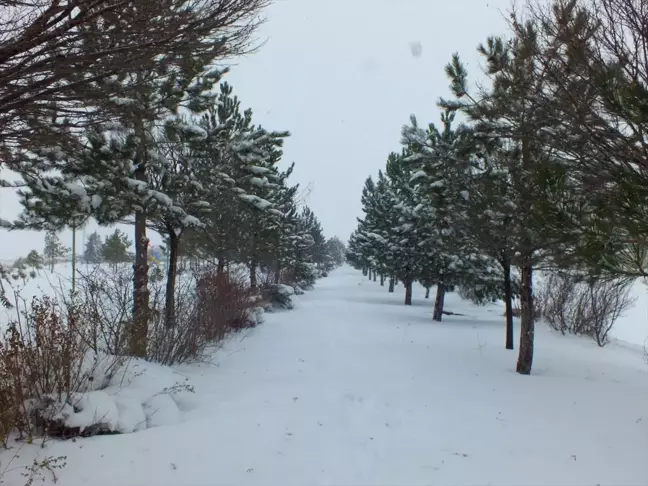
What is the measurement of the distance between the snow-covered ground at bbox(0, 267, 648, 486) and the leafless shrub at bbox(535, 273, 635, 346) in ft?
11.6

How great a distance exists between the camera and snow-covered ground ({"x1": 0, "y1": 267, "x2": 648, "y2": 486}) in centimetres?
365

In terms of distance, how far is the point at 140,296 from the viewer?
6.50m

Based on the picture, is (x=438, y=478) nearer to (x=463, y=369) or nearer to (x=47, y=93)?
(x=47, y=93)

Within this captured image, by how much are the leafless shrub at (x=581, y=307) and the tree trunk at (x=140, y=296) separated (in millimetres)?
10445

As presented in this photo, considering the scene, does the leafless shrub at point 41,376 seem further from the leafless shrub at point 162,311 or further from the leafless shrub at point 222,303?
the leafless shrub at point 222,303

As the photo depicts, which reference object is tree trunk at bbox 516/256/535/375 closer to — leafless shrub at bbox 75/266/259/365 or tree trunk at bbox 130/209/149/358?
leafless shrub at bbox 75/266/259/365

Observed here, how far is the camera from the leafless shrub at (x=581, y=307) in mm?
12625

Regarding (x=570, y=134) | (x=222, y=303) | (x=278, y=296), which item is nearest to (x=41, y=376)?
(x=222, y=303)

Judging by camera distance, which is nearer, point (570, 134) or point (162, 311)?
point (570, 134)

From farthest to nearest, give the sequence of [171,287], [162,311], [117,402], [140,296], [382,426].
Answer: [171,287], [162,311], [140,296], [382,426], [117,402]

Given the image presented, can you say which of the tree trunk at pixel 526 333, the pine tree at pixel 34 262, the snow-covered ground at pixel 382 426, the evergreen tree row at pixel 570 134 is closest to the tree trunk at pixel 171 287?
the snow-covered ground at pixel 382 426

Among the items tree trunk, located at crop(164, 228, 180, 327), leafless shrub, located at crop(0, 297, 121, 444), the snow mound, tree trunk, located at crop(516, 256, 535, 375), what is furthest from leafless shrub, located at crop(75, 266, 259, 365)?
tree trunk, located at crop(516, 256, 535, 375)

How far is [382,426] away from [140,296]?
3.86 meters

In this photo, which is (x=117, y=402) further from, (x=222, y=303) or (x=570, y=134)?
(x=570, y=134)
